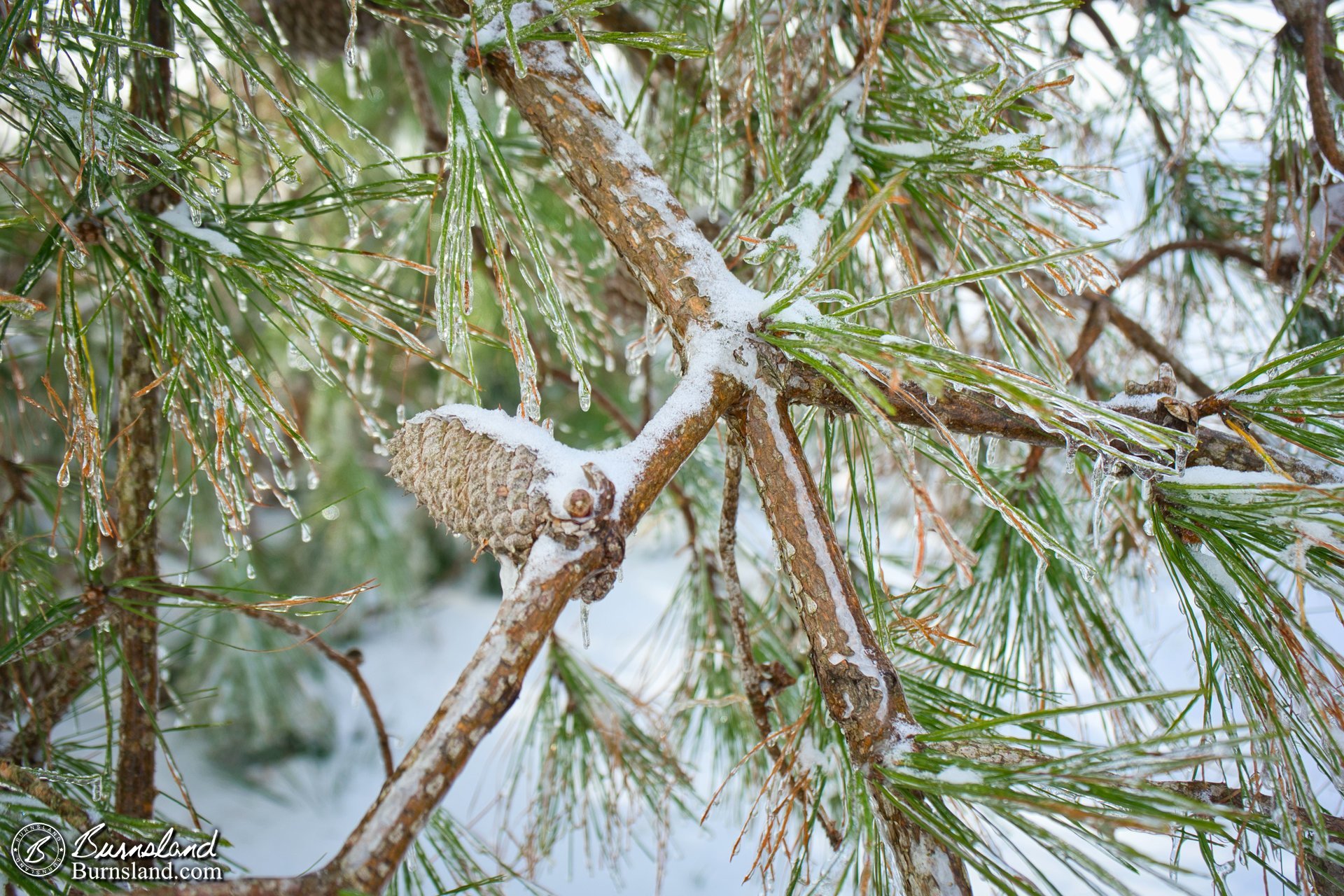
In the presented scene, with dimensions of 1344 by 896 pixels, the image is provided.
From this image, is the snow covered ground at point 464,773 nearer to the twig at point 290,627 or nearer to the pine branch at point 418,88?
the twig at point 290,627

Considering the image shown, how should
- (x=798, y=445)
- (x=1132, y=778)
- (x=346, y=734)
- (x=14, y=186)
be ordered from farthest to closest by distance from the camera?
(x=346, y=734) < (x=14, y=186) < (x=798, y=445) < (x=1132, y=778)

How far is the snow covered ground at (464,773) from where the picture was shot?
143cm

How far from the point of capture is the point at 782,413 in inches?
16.4

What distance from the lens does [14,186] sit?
2.32ft

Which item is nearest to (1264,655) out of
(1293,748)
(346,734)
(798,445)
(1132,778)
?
(1293,748)

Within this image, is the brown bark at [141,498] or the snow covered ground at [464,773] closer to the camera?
Answer: the brown bark at [141,498]

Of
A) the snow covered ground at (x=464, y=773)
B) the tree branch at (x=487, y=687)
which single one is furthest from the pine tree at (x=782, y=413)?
the snow covered ground at (x=464, y=773)

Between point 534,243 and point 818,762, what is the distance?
37 centimetres

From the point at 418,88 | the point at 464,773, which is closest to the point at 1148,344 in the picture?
the point at 418,88

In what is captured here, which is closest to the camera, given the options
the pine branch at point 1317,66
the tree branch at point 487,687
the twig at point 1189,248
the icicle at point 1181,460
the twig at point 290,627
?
the tree branch at point 487,687

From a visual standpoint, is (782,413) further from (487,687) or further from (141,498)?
(141,498)

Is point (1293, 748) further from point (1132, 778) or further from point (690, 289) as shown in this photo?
point (690, 289)

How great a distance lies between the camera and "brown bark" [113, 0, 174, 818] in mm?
585

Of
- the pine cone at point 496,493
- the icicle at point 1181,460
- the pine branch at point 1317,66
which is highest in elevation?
the pine branch at point 1317,66
